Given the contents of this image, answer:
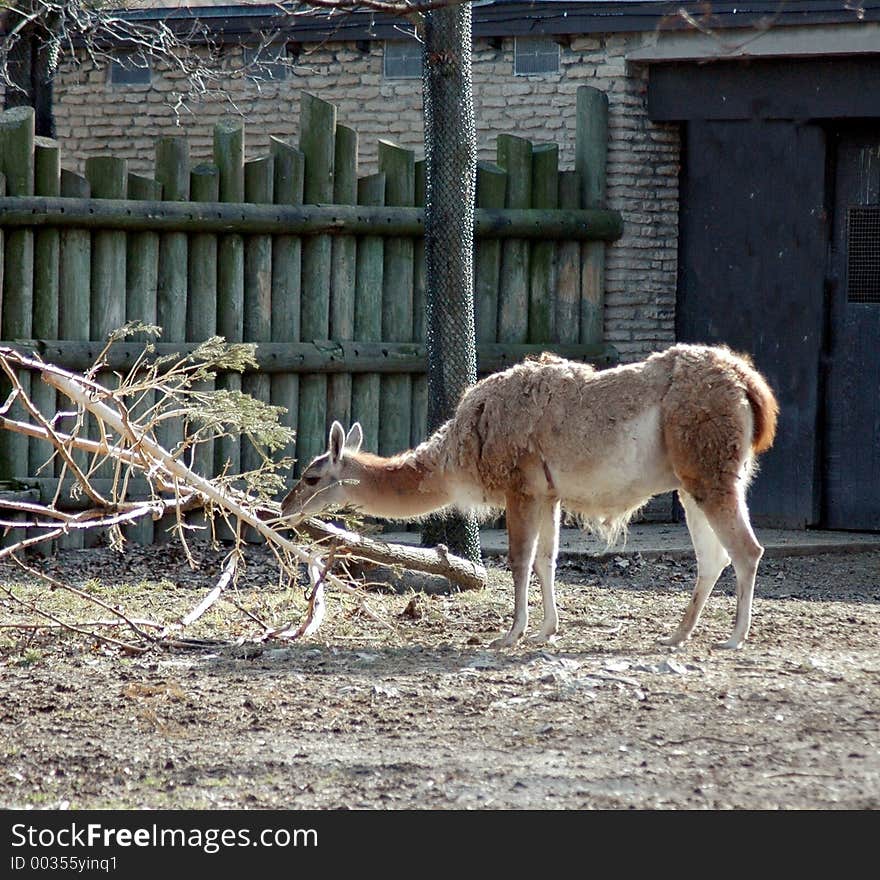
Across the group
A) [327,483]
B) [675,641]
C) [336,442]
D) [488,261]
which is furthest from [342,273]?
[675,641]

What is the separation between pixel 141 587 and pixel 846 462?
19.9 feet

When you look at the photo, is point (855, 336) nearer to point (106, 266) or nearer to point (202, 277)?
point (202, 277)

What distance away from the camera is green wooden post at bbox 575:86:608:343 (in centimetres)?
1222

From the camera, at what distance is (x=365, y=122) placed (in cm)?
1382

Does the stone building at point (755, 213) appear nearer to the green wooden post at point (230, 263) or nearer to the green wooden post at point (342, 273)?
the green wooden post at point (342, 273)

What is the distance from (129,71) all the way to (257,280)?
4.30 m

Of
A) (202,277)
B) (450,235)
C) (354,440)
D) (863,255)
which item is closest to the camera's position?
(354,440)

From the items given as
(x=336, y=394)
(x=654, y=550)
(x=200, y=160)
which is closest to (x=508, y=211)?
(x=336, y=394)

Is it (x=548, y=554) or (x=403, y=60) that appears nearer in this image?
(x=548, y=554)

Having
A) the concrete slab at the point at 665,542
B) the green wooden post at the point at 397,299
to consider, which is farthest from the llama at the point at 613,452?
the green wooden post at the point at 397,299

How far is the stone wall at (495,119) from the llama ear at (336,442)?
442 cm

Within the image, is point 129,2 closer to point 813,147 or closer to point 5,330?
point 5,330

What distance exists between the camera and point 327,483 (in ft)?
28.2

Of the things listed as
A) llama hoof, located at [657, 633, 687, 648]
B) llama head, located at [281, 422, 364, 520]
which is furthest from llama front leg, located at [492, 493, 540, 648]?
llama head, located at [281, 422, 364, 520]
